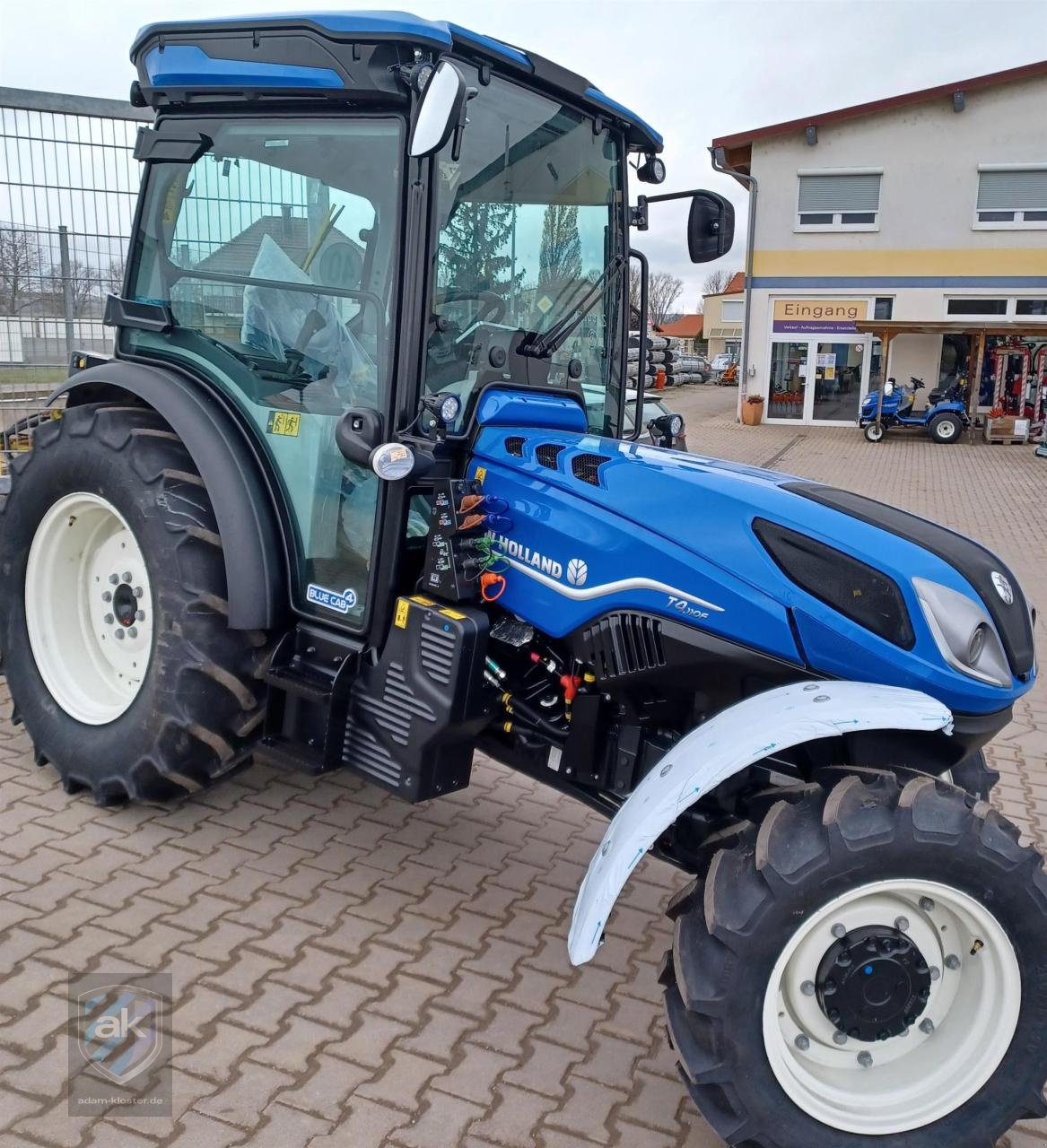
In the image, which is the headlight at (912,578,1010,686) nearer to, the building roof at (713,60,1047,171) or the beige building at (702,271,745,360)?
the building roof at (713,60,1047,171)

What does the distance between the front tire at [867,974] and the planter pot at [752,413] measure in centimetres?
2205

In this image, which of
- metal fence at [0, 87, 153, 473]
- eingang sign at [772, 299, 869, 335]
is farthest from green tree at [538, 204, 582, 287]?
eingang sign at [772, 299, 869, 335]

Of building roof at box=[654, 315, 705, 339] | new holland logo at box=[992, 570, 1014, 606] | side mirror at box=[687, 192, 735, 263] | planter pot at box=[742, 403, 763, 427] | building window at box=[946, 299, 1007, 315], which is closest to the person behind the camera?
Result: new holland logo at box=[992, 570, 1014, 606]

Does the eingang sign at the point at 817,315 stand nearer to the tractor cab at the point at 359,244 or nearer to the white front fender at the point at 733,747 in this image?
the tractor cab at the point at 359,244

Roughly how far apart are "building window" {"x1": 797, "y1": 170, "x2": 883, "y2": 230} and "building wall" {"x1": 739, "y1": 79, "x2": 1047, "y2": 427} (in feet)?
0.50

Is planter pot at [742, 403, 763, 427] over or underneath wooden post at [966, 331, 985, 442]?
underneath

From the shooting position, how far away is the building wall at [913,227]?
71.5ft

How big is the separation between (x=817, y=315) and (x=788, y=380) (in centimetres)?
157

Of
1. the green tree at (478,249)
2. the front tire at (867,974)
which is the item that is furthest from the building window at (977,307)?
the front tire at (867,974)

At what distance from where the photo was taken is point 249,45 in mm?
3047

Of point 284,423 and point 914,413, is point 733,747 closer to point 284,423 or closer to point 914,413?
point 284,423

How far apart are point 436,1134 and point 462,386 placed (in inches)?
76.7

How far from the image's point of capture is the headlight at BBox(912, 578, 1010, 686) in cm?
238

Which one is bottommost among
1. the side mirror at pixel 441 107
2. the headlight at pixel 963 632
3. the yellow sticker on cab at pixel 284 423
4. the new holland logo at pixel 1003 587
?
the headlight at pixel 963 632
